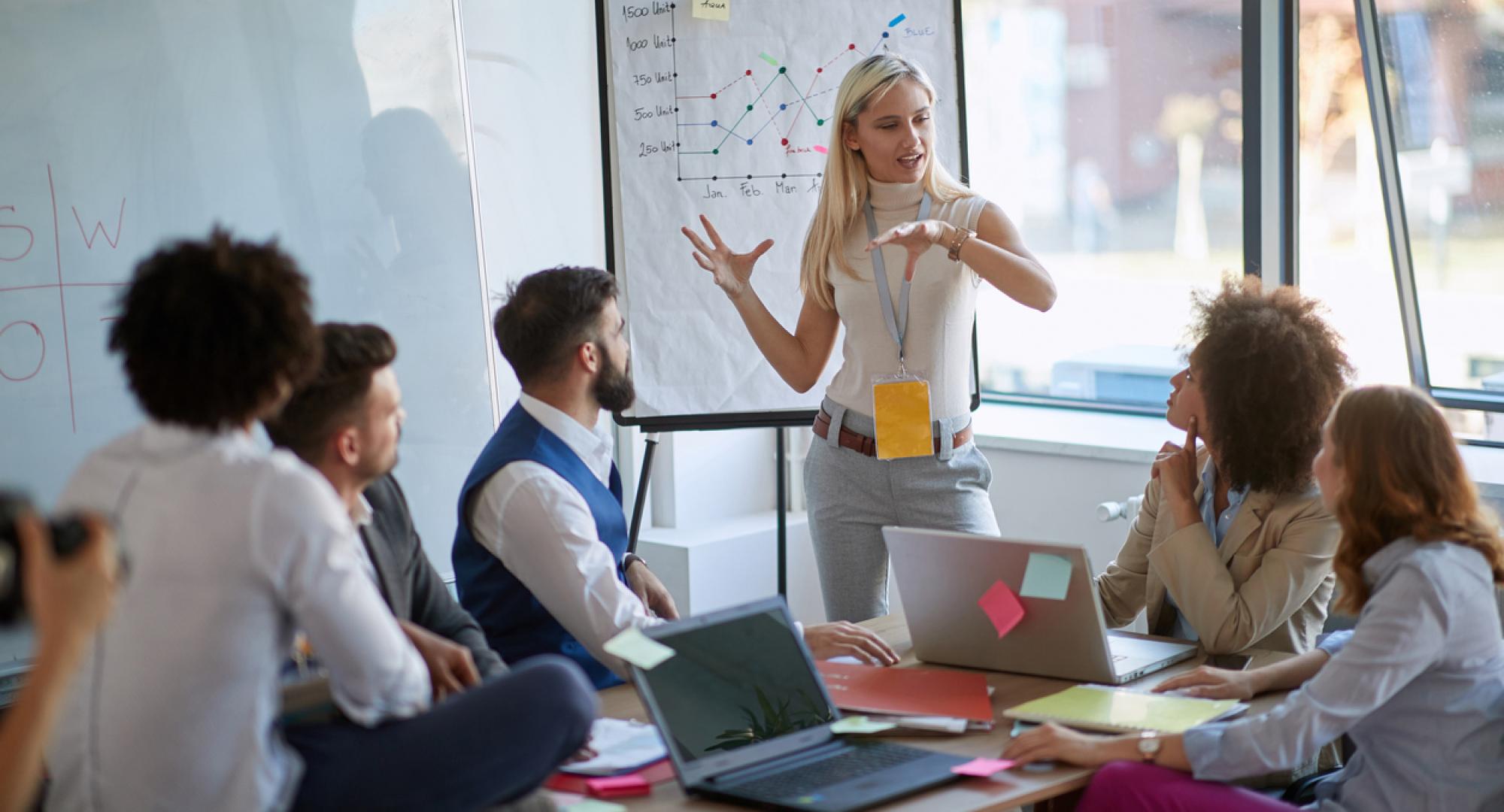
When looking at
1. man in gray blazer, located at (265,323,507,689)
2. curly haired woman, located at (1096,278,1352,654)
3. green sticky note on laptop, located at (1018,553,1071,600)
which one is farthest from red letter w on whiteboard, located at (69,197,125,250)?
curly haired woman, located at (1096,278,1352,654)

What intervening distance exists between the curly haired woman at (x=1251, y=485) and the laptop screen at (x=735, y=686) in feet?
2.29

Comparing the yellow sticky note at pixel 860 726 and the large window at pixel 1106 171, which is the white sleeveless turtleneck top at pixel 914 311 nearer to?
the yellow sticky note at pixel 860 726

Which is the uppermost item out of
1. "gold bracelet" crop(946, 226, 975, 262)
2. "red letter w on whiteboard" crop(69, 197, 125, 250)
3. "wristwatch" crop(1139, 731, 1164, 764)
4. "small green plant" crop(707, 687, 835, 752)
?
"red letter w on whiteboard" crop(69, 197, 125, 250)

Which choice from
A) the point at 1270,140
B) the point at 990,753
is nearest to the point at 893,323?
the point at 990,753

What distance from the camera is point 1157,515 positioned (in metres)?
2.27

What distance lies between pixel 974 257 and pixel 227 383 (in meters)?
1.62

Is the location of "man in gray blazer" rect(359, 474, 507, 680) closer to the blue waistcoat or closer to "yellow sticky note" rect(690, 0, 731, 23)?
the blue waistcoat

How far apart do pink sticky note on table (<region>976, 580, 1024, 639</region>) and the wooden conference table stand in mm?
84

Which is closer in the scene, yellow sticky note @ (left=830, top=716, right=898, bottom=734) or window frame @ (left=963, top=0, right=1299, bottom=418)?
yellow sticky note @ (left=830, top=716, right=898, bottom=734)

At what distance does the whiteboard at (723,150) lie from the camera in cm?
311

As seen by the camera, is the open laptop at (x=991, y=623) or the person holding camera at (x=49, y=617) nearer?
the person holding camera at (x=49, y=617)

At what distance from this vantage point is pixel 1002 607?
193 cm

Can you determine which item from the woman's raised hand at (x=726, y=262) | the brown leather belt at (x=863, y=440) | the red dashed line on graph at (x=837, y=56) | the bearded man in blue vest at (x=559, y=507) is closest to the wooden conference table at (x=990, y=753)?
the bearded man in blue vest at (x=559, y=507)

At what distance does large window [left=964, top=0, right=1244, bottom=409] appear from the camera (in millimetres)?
4055
